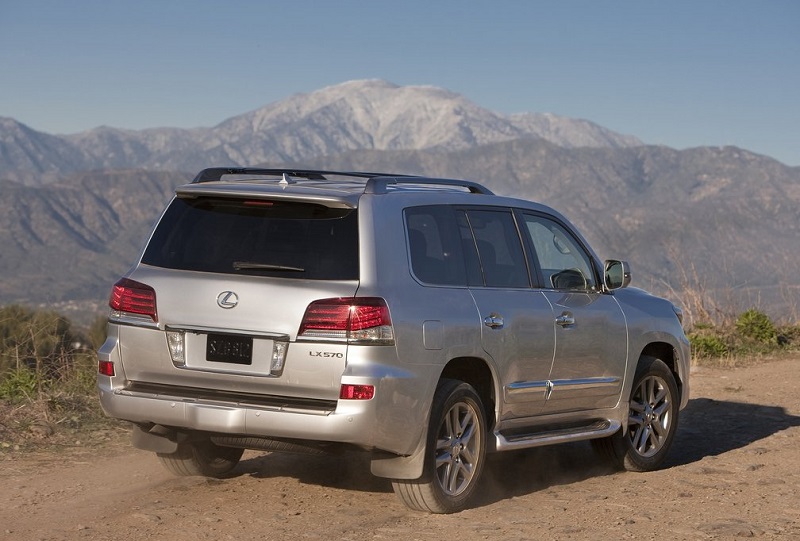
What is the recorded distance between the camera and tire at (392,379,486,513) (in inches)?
255

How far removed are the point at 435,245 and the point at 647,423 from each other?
8.65 feet

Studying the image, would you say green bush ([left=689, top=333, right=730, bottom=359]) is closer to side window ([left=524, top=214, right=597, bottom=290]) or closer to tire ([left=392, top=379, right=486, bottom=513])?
side window ([left=524, top=214, right=597, bottom=290])

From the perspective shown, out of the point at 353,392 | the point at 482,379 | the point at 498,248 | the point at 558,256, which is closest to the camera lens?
the point at 353,392

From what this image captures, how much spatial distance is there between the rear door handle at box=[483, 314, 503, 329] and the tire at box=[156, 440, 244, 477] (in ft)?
5.93

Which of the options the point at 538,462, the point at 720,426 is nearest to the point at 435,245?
the point at 538,462

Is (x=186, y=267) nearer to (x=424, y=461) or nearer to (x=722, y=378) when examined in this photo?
(x=424, y=461)

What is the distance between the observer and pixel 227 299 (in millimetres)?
6176

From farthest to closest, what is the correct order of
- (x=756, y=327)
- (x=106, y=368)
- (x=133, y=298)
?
(x=756, y=327)
(x=106, y=368)
(x=133, y=298)

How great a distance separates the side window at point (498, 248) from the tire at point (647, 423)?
1.47 meters

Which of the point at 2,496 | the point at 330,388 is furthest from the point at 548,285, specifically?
the point at 2,496

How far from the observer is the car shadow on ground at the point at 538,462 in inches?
301

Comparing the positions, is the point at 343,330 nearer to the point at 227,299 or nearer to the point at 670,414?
the point at 227,299

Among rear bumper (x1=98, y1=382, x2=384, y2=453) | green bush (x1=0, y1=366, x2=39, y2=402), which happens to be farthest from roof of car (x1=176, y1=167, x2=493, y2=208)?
green bush (x1=0, y1=366, x2=39, y2=402)

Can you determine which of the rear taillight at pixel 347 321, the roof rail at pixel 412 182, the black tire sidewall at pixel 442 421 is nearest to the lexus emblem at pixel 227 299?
the rear taillight at pixel 347 321
